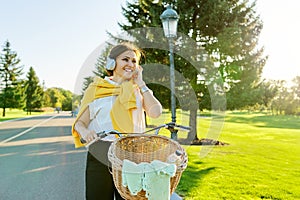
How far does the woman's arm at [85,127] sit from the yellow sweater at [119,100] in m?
0.03

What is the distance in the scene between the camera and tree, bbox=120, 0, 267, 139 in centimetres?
1094

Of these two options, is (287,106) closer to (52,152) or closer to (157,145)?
(52,152)

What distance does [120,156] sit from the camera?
5.71 feet

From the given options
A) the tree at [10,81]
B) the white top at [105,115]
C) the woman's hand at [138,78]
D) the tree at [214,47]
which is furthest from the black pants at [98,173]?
the tree at [10,81]

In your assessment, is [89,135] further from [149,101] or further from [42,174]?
[42,174]

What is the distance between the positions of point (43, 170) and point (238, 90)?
A: 7.83 metres

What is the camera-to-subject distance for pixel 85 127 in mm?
2143

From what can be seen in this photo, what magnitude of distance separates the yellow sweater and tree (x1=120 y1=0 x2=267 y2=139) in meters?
8.76

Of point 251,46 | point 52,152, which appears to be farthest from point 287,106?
point 52,152

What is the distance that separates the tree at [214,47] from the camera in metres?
10.9

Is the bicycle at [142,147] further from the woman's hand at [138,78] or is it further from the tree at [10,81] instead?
the tree at [10,81]

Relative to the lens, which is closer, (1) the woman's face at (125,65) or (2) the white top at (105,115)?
(2) the white top at (105,115)

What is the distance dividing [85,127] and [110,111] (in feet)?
0.75

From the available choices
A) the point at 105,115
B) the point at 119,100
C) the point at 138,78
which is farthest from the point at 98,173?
the point at 138,78
